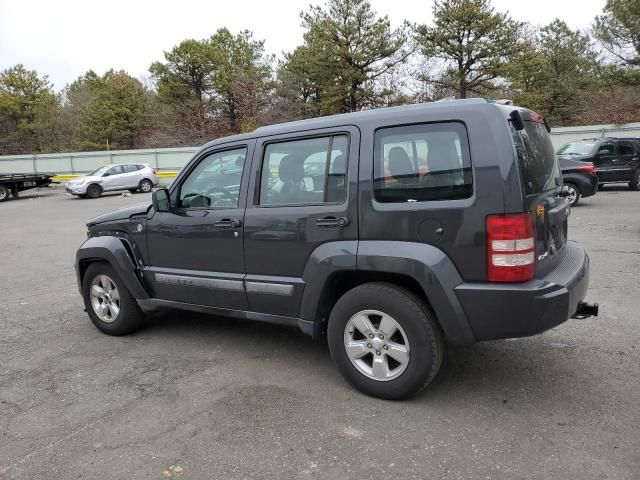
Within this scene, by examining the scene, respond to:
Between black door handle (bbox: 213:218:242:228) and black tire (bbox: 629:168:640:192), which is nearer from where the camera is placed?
black door handle (bbox: 213:218:242:228)

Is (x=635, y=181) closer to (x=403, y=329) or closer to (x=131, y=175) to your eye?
(x=403, y=329)

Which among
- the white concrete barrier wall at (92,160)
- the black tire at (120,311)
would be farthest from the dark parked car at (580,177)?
the white concrete barrier wall at (92,160)

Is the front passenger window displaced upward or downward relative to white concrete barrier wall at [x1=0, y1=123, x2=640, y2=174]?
downward

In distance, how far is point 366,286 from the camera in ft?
11.1

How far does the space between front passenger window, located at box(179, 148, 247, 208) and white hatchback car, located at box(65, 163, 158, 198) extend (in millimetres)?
21070

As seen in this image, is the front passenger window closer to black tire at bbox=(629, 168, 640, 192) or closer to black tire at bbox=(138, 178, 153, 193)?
black tire at bbox=(629, 168, 640, 192)

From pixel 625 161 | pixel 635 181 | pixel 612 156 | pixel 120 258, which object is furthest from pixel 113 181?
pixel 120 258

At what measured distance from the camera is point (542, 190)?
129 inches

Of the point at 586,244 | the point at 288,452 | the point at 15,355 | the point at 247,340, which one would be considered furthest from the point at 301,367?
the point at 586,244

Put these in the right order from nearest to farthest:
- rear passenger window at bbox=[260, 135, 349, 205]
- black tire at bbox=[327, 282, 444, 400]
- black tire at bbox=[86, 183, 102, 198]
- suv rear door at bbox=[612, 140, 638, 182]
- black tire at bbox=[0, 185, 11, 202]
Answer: black tire at bbox=[327, 282, 444, 400] < rear passenger window at bbox=[260, 135, 349, 205] < suv rear door at bbox=[612, 140, 638, 182] < black tire at bbox=[0, 185, 11, 202] < black tire at bbox=[86, 183, 102, 198]

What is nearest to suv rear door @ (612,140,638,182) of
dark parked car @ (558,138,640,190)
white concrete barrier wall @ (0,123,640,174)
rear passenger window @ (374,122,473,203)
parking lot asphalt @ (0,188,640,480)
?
dark parked car @ (558,138,640,190)

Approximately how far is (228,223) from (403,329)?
1586 mm

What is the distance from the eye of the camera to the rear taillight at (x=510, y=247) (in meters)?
2.95

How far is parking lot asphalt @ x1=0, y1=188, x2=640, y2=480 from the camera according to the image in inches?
110
